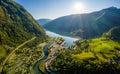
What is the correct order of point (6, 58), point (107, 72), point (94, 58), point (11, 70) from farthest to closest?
1. point (6, 58)
2. point (94, 58)
3. point (11, 70)
4. point (107, 72)

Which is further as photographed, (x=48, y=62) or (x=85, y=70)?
(x=48, y=62)

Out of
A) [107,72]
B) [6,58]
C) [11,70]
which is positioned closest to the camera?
[107,72]

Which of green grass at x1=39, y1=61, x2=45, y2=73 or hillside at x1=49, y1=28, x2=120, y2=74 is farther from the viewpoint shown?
green grass at x1=39, y1=61, x2=45, y2=73

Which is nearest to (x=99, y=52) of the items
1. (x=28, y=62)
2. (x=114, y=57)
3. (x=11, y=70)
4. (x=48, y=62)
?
(x=114, y=57)

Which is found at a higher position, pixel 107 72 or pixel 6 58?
pixel 6 58

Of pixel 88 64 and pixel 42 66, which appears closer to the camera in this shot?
pixel 88 64

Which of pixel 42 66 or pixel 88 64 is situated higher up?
pixel 88 64

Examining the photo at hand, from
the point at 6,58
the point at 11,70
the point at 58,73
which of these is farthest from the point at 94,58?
the point at 6,58

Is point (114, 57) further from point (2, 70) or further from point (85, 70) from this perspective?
point (2, 70)

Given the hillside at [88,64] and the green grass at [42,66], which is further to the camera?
the green grass at [42,66]
